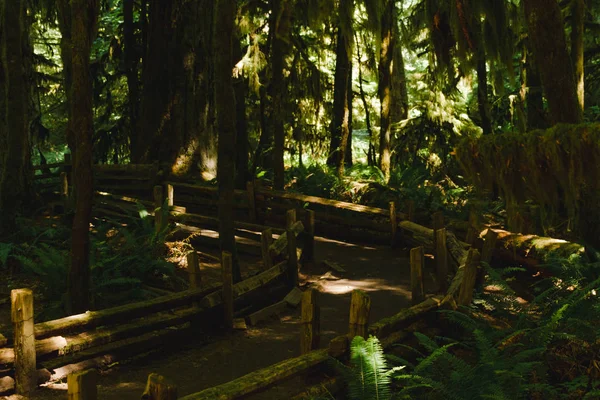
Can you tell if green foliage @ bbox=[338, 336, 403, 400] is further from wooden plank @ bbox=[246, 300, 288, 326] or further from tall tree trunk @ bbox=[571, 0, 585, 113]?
tall tree trunk @ bbox=[571, 0, 585, 113]

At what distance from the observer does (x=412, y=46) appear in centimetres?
2405

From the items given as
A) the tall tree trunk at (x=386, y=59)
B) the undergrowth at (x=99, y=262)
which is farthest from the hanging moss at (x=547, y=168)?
the tall tree trunk at (x=386, y=59)

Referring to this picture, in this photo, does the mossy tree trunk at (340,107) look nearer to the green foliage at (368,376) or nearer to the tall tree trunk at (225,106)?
the tall tree trunk at (225,106)

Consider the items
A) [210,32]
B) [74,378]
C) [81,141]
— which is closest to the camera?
[74,378]

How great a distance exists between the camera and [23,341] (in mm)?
6867

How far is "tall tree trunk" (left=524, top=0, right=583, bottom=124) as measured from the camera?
411 inches

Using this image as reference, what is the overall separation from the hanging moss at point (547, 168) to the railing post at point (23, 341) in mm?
6980

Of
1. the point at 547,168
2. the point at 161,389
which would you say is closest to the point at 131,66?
the point at 547,168

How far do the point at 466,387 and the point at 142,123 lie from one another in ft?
54.2

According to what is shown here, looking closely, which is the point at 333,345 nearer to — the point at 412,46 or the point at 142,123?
the point at 142,123

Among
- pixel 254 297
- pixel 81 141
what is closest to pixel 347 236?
pixel 254 297

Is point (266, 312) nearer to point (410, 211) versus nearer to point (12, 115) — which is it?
point (410, 211)

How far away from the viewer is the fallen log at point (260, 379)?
525 cm

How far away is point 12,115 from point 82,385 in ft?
34.2
